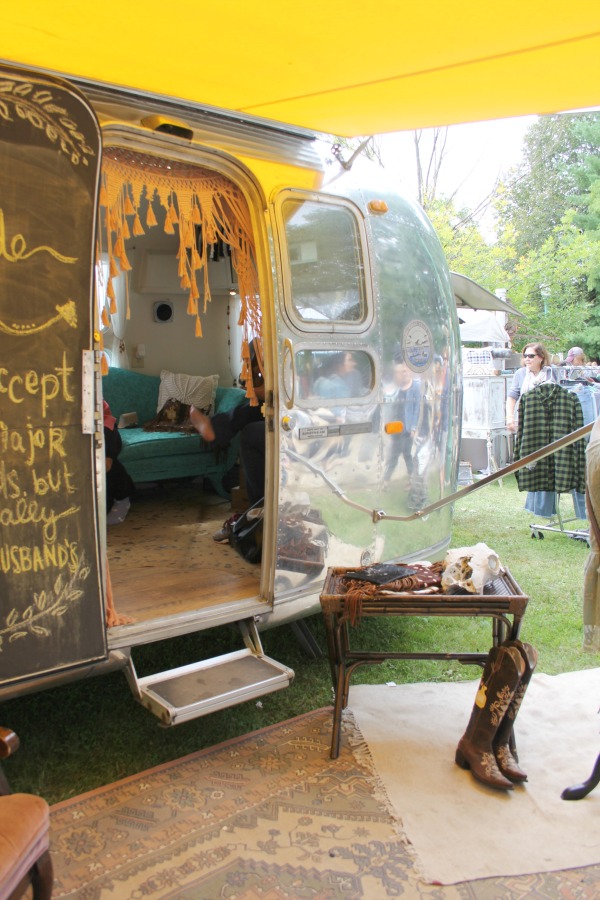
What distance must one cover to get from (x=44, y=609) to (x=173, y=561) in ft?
5.38

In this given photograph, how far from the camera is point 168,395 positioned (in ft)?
23.4

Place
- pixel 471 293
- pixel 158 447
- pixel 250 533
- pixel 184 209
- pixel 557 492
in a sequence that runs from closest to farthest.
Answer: pixel 184 209 → pixel 250 533 → pixel 158 447 → pixel 557 492 → pixel 471 293

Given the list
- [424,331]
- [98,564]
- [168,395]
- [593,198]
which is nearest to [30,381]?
[98,564]

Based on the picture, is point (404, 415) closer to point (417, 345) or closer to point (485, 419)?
point (417, 345)

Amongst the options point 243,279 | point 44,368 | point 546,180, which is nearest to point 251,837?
point 44,368

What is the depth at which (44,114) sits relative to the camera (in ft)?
9.28

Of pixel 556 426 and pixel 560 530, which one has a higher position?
pixel 556 426

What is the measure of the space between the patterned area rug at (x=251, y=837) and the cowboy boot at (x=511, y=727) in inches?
20.7

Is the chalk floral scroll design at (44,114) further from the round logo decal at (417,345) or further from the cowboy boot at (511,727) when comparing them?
the cowboy boot at (511,727)

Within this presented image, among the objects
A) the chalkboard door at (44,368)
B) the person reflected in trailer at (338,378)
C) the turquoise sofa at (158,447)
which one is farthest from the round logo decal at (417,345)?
the turquoise sofa at (158,447)

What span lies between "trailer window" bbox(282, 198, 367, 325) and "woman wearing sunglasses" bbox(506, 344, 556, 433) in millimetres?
3936

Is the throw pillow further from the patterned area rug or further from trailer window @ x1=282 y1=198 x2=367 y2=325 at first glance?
the patterned area rug

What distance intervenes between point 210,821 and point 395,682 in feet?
4.97

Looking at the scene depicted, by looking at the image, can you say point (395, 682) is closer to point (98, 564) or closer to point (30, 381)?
point (98, 564)
